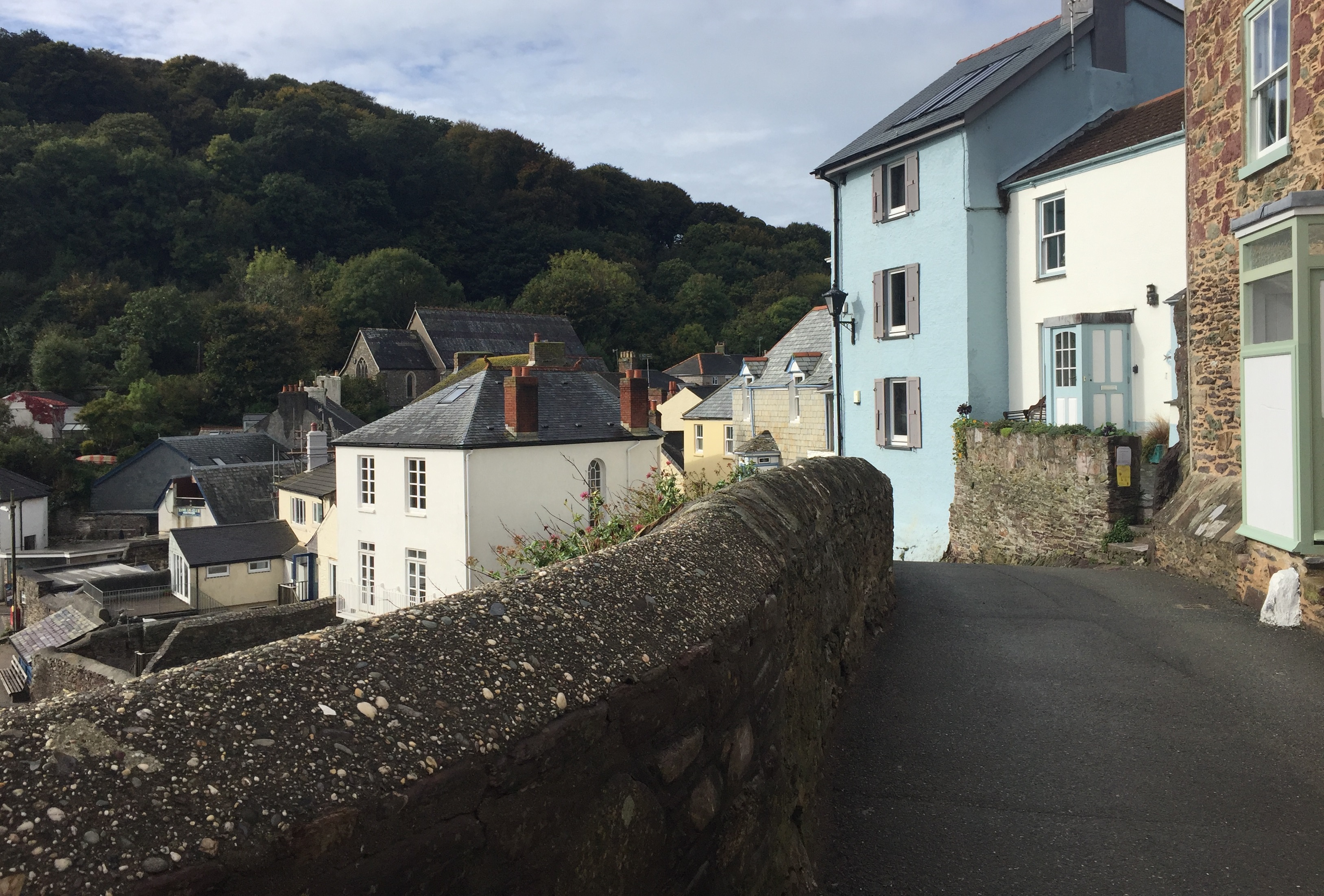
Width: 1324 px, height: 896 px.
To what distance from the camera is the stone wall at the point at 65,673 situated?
72.7ft

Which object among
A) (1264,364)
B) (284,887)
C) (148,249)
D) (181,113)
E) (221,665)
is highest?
(181,113)

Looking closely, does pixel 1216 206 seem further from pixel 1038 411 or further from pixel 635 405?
pixel 635 405

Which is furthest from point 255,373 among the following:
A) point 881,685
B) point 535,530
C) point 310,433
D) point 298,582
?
point 881,685

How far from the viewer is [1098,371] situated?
16.9 metres

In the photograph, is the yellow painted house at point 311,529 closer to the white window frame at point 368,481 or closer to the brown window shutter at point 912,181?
the white window frame at point 368,481

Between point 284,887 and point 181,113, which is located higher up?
point 181,113

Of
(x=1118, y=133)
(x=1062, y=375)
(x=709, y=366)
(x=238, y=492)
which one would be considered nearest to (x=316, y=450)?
(x=238, y=492)

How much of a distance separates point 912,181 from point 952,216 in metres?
1.54

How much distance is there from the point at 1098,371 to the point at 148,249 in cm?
8255

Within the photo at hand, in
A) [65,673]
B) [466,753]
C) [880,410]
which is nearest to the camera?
[466,753]

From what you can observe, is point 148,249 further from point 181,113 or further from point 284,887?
point 284,887

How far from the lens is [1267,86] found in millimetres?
9359

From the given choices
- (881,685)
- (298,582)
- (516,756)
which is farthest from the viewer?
(298,582)

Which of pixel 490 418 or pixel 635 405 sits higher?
pixel 635 405
